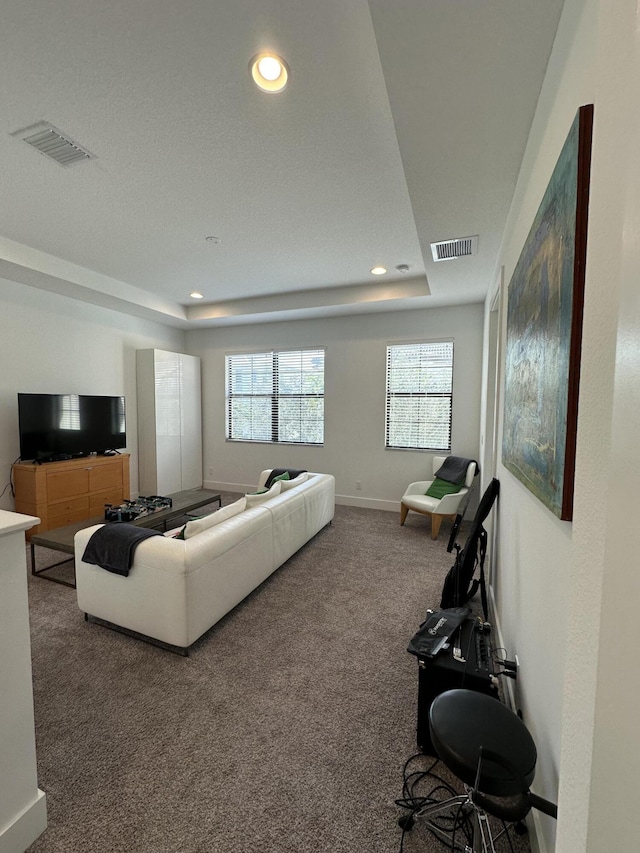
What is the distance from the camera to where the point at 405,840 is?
1.22m

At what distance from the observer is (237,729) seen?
162 cm

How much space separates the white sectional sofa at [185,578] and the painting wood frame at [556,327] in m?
1.73

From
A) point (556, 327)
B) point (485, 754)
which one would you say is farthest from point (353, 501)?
point (556, 327)

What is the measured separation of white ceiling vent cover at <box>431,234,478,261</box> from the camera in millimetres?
2756

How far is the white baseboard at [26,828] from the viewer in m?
1.13

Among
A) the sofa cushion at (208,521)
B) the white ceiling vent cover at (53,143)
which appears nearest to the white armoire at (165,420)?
the sofa cushion at (208,521)

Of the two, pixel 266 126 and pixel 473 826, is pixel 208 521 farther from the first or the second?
pixel 266 126

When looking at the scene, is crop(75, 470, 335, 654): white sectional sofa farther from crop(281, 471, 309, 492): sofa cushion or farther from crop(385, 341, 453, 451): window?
crop(385, 341, 453, 451): window

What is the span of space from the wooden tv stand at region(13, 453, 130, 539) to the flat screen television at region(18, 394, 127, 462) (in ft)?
0.54

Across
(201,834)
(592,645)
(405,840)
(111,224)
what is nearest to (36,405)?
(111,224)

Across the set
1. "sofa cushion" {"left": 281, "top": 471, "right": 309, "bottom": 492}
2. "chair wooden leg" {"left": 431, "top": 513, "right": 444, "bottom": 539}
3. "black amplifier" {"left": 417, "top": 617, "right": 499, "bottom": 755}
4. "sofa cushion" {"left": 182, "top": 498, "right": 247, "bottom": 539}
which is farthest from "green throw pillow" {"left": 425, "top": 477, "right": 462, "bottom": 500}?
"black amplifier" {"left": 417, "top": 617, "right": 499, "bottom": 755}

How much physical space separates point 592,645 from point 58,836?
5.91 ft

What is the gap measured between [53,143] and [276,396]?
3965mm

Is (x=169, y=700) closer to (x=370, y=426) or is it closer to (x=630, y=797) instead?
(x=630, y=797)
